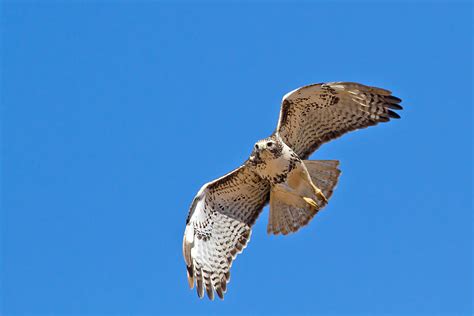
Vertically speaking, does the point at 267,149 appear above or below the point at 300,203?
above

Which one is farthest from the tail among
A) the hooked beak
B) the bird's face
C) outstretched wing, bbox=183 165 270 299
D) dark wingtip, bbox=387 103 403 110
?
dark wingtip, bbox=387 103 403 110

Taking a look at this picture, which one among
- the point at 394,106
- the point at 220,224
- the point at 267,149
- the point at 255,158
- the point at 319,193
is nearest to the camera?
the point at 267,149

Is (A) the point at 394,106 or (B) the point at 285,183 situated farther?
(A) the point at 394,106

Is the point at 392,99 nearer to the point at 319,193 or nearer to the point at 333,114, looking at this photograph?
the point at 333,114

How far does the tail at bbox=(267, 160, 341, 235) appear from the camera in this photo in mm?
15779

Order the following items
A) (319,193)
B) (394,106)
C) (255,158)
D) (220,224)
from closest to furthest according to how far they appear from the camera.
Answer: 1. (255,158)
2. (319,193)
3. (394,106)
4. (220,224)

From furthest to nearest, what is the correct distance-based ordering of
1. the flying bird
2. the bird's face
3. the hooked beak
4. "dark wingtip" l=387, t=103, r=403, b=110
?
"dark wingtip" l=387, t=103, r=403, b=110, the flying bird, the hooked beak, the bird's face

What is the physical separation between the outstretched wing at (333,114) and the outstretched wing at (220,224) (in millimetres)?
818

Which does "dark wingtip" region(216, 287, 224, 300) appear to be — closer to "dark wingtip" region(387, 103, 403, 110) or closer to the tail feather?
the tail feather

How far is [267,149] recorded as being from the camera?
50.3 feet

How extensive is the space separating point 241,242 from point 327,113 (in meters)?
2.24

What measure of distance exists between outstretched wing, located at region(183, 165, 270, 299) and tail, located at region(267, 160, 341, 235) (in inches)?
11.8

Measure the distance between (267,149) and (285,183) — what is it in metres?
0.71

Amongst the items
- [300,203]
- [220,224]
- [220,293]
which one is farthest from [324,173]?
[220,293]
